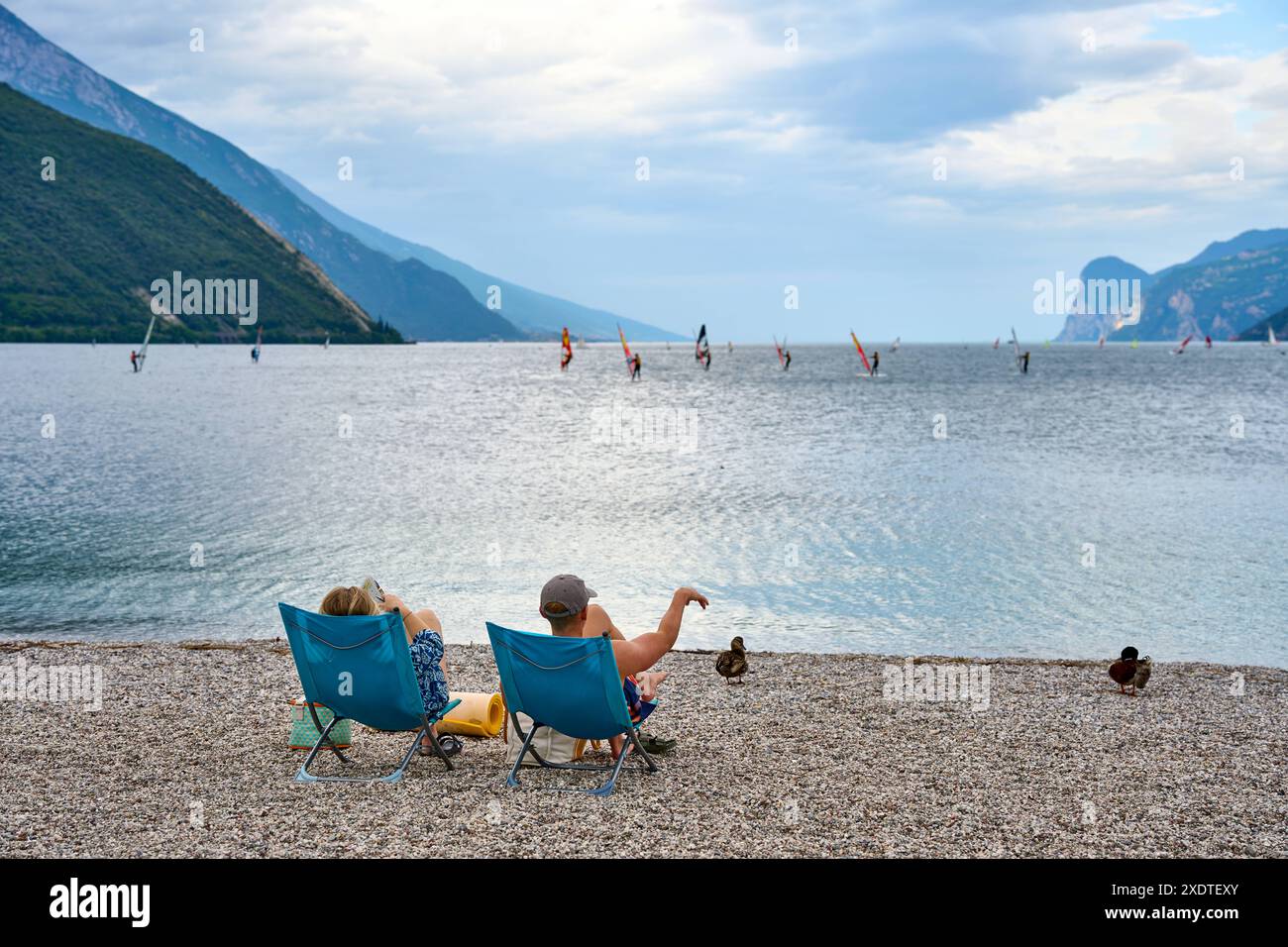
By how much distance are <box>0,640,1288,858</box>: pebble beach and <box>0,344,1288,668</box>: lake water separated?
3.85 m

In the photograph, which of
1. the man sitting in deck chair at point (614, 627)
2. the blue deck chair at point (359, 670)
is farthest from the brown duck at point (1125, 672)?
the blue deck chair at point (359, 670)

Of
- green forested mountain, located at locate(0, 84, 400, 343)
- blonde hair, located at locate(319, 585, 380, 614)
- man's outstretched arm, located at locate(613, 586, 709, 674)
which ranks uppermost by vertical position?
green forested mountain, located at locate(0, 84, 400, 343)

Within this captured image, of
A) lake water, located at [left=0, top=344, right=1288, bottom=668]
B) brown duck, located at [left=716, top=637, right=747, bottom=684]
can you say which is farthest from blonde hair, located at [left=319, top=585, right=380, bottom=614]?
lake water, located at [left=0, top=344, right=1288, bottom=668]

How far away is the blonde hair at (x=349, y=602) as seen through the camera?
20.0 ft

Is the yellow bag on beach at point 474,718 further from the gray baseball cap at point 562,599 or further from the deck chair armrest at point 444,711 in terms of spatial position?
the gray baseball cap at point 562,599

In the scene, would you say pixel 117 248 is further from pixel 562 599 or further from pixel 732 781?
pixel 732 781

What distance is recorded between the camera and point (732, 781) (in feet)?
20.6

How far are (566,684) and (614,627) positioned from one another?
52 cm

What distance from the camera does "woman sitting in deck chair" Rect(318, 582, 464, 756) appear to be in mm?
6109

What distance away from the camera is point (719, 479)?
2961 cm

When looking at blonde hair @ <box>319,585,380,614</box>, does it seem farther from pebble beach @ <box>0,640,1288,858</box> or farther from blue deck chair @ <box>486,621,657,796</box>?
pebble beach @ <box>0,640,1288,858</box>

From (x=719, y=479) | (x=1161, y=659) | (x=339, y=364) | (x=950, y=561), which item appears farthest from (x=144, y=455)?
(x=339, y=364)

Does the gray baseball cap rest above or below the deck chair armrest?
above
